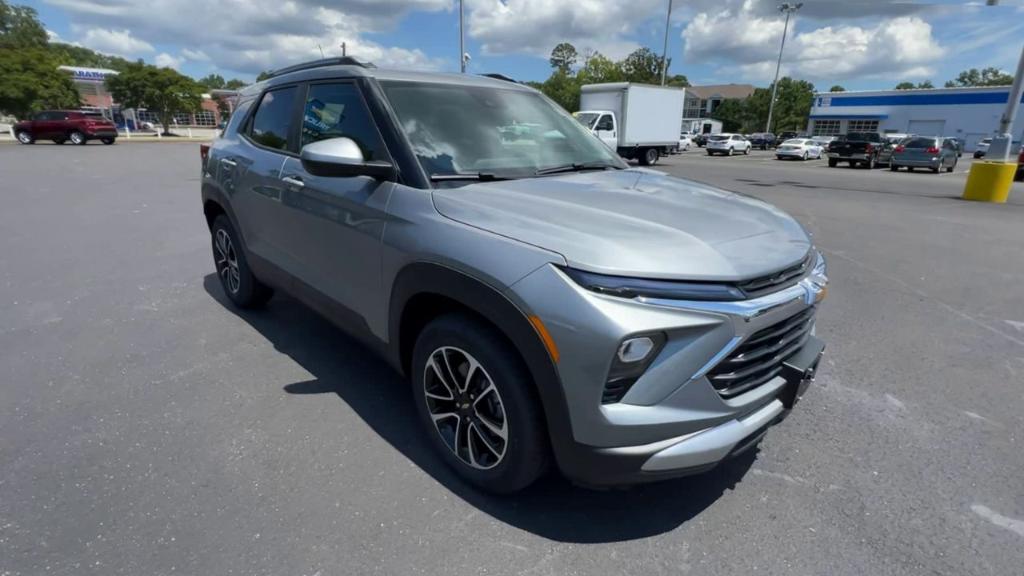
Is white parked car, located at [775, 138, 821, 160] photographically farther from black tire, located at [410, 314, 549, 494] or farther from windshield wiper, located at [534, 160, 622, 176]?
black tire, located at [410, 314, 549, 494]

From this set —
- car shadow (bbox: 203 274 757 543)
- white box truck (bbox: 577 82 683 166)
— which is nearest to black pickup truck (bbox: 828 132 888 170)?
white box truck (bbox: 577 82 683 166)

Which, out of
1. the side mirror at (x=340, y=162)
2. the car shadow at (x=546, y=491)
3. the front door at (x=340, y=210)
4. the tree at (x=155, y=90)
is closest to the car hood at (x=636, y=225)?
the side mirror at (x=340, y=162)

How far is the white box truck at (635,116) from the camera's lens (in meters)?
22.2

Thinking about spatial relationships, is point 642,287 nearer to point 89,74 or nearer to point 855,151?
point 855,151

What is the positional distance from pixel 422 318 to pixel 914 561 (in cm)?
218

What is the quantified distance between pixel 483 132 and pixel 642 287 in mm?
1490

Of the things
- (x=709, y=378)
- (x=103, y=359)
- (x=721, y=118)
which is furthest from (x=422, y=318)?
(x=721, y=118)

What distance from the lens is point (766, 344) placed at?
202cm

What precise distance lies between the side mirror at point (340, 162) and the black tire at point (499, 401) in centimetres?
75

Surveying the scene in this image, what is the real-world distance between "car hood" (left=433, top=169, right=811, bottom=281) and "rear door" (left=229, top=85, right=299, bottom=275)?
1635 mm

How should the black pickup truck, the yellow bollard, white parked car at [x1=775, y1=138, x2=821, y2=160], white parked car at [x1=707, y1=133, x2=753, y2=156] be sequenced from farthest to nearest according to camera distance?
white parked car at [x1=707, y1=133, x2=753, y2=156], white parked car at [x1=775, y1=138, x2=821, y2=160], the black pickup truck, the yellow bollard

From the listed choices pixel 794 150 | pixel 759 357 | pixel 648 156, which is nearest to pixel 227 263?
pixel 759 357

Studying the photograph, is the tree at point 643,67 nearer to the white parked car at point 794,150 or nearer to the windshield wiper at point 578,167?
the white parked car at point 794,150

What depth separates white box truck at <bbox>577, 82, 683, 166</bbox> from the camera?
72.9ft
